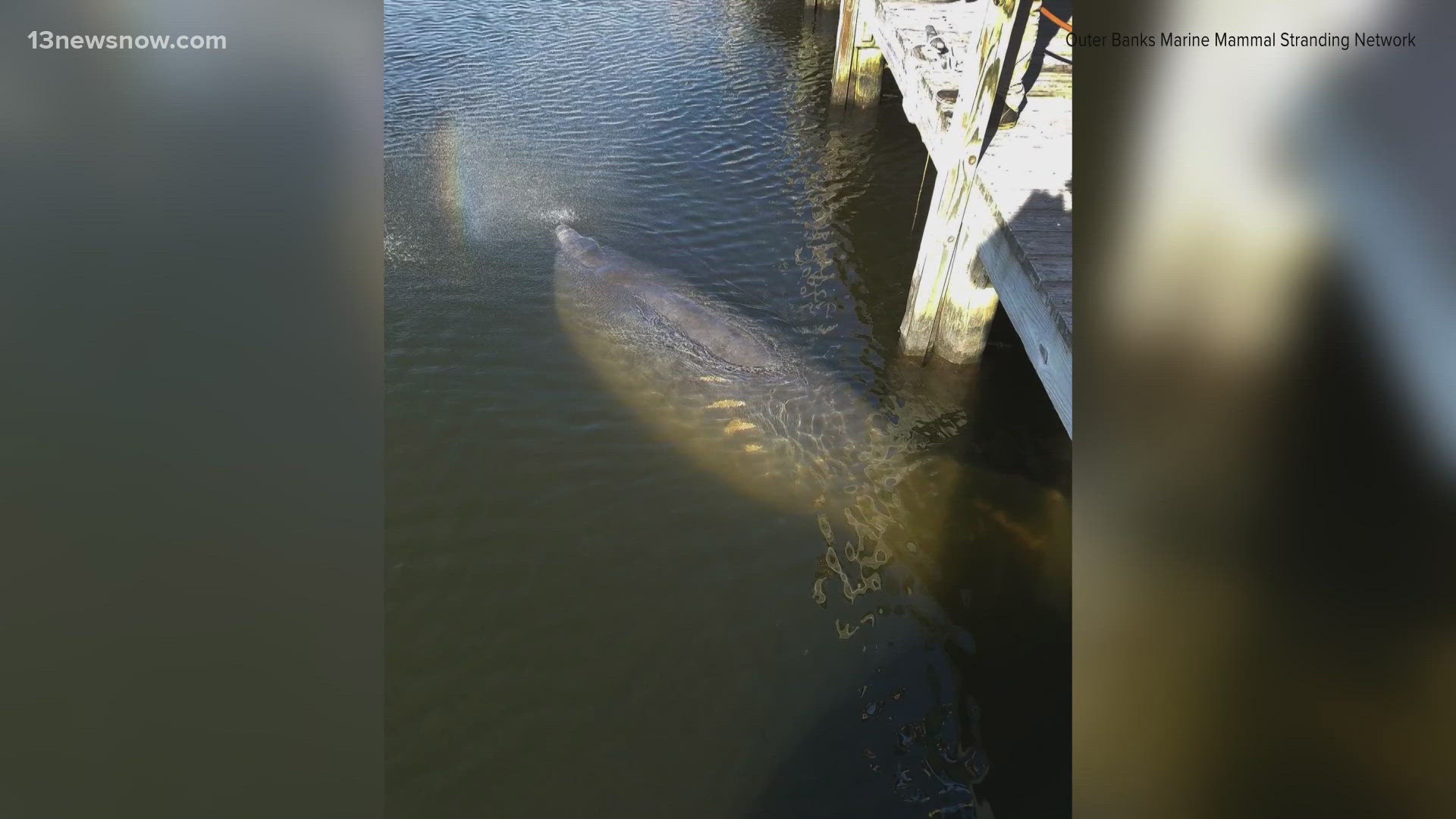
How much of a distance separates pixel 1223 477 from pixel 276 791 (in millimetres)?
3296

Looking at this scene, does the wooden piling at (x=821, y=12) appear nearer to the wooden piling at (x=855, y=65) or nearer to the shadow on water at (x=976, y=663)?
the wooden piling at (x=855, y=65)

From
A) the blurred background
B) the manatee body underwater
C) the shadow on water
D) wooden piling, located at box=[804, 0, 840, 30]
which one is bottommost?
the shadow on water

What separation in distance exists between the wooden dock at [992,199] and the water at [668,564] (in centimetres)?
65

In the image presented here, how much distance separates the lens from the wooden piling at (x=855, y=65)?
12094 mm

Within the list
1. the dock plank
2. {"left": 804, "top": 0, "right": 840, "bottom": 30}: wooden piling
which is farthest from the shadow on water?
{"left": 804, "top": 0, "right": 840, "bottom": 30}: wooden piling

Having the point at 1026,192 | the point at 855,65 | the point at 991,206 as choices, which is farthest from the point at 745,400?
the point at 855,65

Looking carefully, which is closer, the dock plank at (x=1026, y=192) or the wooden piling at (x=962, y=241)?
the dock plank at (x=1026, y=192)

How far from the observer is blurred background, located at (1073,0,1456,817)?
552mm

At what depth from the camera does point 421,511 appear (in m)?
6.32

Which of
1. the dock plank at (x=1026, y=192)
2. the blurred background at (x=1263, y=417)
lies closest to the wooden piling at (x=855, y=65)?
the dock plank at (x=1026, y=192)

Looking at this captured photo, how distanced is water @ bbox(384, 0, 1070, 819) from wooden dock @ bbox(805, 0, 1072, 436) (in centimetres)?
65

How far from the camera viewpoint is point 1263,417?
573 millimetres

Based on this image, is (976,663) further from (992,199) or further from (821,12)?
(821,12)

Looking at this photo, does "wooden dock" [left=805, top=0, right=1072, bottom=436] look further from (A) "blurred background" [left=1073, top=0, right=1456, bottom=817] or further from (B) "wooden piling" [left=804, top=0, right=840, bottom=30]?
(B) "wooden piling" [left=804, top=0, right=840, bottom=30]
